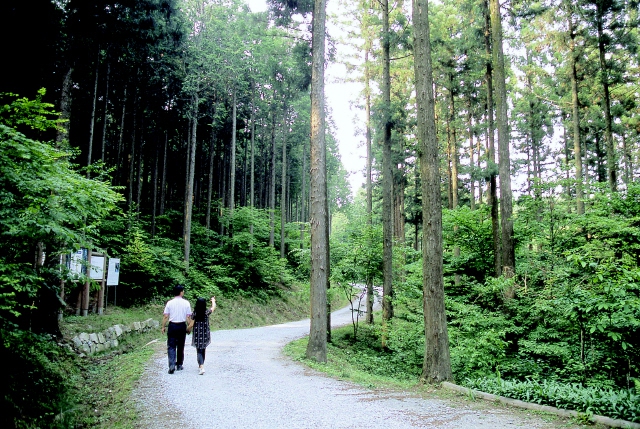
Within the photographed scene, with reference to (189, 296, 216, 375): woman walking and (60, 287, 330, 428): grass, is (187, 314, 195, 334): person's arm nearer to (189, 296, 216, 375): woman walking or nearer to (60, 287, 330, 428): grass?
(189, 296, 216, 375): woman walking

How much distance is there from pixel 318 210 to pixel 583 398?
6.59 meters

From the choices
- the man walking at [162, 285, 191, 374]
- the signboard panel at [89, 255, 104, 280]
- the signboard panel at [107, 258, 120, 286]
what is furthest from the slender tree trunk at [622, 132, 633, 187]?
the signboard panel at [89, 255, 104, 280]

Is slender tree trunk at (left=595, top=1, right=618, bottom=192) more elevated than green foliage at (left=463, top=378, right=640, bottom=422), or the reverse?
slender tree trunk at (left=595, top=1, right=618, bottom=192)

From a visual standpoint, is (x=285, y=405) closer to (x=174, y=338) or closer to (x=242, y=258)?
(x=174, y=338)

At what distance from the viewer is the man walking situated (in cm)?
766

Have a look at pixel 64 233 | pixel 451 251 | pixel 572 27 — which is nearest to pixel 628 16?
pixel 572 27

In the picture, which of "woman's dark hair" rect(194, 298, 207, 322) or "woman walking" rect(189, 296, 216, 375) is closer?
"woman walking" rect(189, 296, 216, 375)

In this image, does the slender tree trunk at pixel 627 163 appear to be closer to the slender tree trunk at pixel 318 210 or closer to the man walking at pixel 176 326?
the slender tree trunk at pixel 318 210

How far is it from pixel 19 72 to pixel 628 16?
931 inches

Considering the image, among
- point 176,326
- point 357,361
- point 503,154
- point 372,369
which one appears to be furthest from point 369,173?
point 176,326

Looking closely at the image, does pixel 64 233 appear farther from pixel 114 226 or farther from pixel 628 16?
pixel 628 16

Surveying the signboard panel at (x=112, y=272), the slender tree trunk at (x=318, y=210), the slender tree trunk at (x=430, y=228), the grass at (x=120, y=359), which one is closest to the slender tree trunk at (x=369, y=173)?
the grass at (x=120, y=359)

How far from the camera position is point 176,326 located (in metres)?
7.70

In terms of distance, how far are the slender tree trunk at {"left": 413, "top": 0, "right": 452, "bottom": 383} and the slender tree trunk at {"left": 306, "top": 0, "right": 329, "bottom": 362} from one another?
283cm
